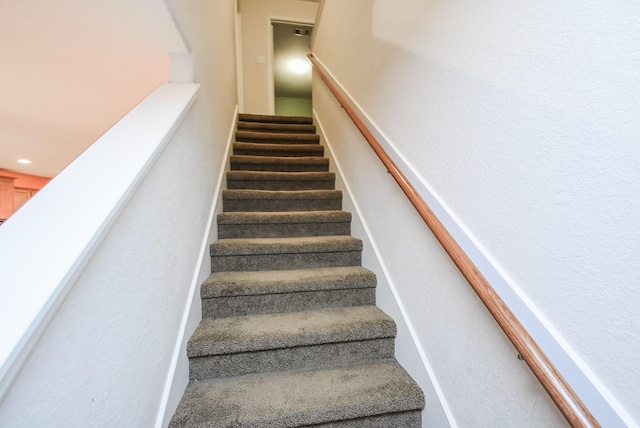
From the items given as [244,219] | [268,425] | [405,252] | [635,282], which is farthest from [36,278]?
[244,219]

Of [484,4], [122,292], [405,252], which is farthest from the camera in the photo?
[405,252]

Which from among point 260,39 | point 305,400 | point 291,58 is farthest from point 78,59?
point 291,58

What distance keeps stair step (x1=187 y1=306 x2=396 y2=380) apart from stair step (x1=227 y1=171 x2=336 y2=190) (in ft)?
3.84

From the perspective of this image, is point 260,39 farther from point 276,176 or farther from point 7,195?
point 7,195

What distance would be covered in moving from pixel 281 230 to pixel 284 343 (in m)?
0.81

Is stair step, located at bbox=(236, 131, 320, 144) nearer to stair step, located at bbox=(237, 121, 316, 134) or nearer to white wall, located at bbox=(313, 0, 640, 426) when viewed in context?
stair step, located at bbox=(237, 121, 316, 134)

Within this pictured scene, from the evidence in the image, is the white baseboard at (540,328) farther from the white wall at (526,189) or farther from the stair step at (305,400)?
the stair step at (305,400)

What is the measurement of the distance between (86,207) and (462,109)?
1.06 m

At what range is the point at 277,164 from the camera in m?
2.41

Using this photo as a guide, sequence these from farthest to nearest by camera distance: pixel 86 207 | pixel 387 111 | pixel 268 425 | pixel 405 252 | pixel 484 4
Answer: pixel 387 111 < pixel 405 252 < pixel 268 425 < pixel 484 4 < pixel 86 207

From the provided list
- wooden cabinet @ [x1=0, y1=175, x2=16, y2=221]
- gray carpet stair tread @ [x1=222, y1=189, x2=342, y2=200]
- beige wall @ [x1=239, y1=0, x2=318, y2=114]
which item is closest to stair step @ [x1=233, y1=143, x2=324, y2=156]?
gray carpet stair tread @ [x1=222, y1=189, x2=342, y2=200]

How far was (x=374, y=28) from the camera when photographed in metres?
1.54

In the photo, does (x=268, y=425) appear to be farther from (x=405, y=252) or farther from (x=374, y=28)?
(x=374, y=28)

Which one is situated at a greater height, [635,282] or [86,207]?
[86,207]
